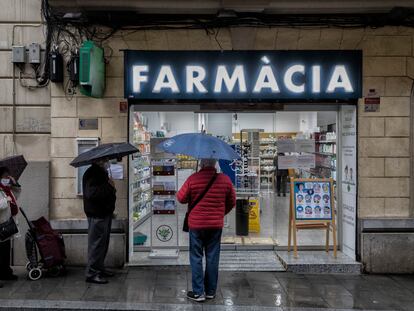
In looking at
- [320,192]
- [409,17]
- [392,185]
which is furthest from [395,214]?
[409,17]

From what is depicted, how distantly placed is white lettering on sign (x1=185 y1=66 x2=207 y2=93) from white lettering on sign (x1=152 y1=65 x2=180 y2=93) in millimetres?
220

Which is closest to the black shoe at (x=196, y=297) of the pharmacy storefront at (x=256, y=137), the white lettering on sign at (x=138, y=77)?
the pharmacy storefront at (x=256, y=137)

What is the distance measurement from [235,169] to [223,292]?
122 inches

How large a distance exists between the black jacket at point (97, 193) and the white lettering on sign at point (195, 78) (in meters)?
2.04

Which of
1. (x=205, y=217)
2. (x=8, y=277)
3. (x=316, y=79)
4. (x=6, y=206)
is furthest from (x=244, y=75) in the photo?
(x=8, y=277)

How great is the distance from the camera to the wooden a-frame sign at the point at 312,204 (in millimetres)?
7535

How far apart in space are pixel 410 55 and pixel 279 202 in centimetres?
349

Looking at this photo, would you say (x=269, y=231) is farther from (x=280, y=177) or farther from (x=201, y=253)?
(x=201, y=253)

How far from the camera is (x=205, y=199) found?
18.4 ft

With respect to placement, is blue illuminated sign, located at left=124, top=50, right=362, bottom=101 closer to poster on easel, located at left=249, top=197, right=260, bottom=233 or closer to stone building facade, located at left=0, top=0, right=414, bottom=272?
stone building facade, located at left=0, top=0, right=414, bottom=272

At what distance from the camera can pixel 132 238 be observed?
7574mm

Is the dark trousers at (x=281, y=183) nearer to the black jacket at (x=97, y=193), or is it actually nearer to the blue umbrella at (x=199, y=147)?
the blue umbrella at (x=199, y=147)

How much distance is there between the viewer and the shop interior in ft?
25.3

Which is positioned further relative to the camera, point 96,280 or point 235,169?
point 235,169
